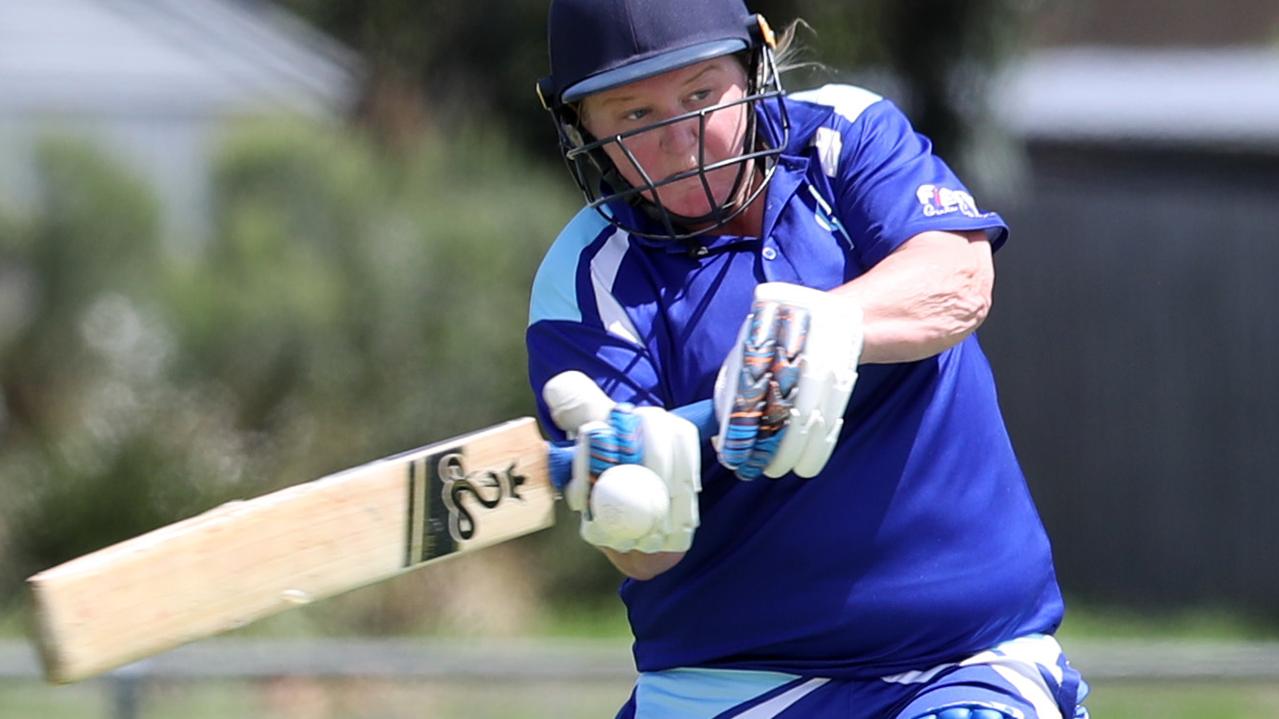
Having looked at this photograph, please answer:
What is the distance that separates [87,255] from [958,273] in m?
8.25

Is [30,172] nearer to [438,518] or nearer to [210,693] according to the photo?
[210,693]

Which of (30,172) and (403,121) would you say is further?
(403,121)

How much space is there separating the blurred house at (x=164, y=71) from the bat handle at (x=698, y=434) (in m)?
9.98

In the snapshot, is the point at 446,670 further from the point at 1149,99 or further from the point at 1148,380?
the point at 1149,99

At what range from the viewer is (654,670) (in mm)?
3701

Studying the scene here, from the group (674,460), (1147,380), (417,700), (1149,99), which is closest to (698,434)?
(674,460)

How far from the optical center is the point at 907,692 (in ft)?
11.5

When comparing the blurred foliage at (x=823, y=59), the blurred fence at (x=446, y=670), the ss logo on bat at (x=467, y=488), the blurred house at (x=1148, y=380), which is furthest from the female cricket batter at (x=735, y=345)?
the blurred house at (x=1148, y=380)

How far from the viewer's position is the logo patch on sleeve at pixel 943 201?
3537mm

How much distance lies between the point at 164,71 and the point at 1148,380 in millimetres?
7522

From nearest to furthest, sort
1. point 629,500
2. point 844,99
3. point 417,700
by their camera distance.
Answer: point 629,500, point 844,99, point 417,700

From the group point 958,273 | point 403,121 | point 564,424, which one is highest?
point 958,273

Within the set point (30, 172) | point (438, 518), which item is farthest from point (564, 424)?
point (30, 172)

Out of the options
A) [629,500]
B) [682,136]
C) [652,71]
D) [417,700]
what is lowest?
[417,700]
